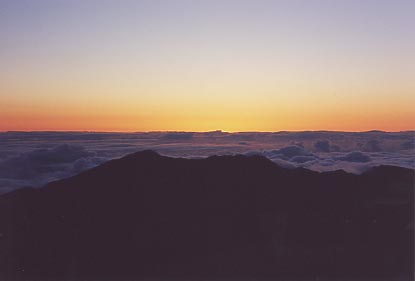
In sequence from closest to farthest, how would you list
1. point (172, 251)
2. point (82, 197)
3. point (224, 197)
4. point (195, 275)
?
point (195, 275)
point (172, 251)
point (82, 197)
point (224, 197)

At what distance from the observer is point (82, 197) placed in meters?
34.8

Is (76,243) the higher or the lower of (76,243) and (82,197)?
the lower

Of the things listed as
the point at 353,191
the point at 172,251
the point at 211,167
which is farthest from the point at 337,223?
the point at 172,251

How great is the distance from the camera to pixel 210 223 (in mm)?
35625

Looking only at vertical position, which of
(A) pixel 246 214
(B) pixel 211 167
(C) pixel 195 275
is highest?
(B) pixel 211 167

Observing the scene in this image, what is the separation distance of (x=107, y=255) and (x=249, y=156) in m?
12.5

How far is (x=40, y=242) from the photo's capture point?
103 ft

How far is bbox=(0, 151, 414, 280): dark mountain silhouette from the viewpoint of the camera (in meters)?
30.8

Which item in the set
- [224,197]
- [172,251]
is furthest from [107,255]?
[224,197]

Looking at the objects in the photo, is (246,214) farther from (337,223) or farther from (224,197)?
(337,223)

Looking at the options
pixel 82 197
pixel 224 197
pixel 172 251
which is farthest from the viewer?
pixel 224 197

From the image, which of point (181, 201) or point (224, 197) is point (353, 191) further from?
point (181, 201)

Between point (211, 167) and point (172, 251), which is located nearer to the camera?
point (172, 251)

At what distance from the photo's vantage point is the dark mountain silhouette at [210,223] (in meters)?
30.8
